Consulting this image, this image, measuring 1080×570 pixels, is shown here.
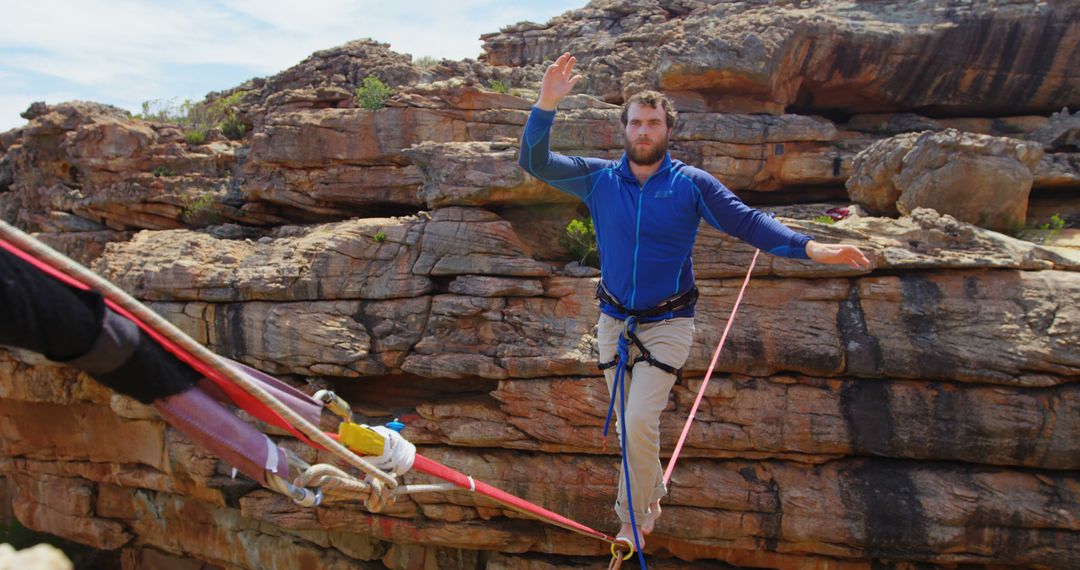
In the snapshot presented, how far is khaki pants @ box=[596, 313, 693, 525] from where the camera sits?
5.34 m

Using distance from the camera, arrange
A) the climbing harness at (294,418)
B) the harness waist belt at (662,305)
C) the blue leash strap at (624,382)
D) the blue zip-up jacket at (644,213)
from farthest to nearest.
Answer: the harness waist belt at (662,305) → the blue leash strap at (624,382) → the blue zip-up jacket at (644,213) → the climbing harness at (294,418)

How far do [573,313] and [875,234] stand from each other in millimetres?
5115

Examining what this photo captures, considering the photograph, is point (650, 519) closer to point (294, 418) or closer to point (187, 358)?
point (294, 418)

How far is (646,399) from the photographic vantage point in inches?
212

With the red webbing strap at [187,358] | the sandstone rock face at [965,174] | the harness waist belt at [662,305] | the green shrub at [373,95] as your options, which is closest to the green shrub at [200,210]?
the green shrub at [373,95]

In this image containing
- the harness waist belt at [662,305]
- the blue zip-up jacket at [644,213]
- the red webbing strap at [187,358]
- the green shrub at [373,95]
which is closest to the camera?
the red webbing strap at [187,358]

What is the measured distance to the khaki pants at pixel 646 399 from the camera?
5340mm

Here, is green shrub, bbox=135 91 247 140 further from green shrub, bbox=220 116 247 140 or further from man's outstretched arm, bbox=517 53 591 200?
man's outstretched arm, bbox=517 53 591 200

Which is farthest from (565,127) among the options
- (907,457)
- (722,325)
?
(907,457)

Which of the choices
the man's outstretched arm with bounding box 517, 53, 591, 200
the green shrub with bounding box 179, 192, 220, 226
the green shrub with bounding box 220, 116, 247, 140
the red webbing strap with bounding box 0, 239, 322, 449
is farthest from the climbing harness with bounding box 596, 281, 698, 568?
the green shrub with bounding box 220, 116, 247, 140

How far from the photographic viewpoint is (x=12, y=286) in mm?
2207

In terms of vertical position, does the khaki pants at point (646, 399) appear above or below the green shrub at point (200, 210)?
below

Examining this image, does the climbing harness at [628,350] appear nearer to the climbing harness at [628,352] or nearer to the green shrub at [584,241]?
the climbing harness at [628,352]

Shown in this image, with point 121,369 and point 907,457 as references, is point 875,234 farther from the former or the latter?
point 121,369
